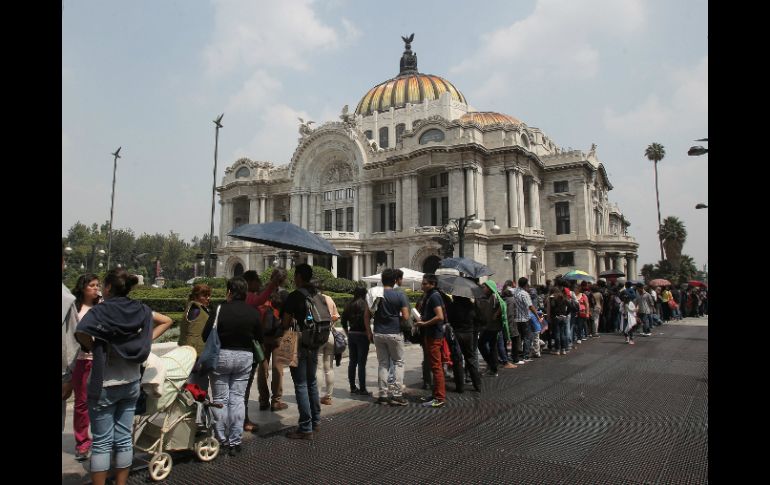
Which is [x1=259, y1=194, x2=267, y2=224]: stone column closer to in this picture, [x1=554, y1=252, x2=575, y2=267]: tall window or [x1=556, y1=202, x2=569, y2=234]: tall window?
[x1=556, y1=202, x2=569, y2=234]: tall window

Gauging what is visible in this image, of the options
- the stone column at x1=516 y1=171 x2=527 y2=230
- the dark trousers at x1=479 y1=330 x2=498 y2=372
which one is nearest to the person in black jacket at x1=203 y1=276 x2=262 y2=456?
the dark trousers at x1=479 y1=330 x2=498 y2=372

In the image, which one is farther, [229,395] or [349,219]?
[349,219]

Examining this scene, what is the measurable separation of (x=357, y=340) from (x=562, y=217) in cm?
4077

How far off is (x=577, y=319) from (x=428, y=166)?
2580 centimetres

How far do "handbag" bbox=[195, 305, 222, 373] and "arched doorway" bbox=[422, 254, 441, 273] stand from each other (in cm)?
3385

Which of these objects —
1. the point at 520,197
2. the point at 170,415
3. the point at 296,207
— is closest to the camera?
the point at 170,415

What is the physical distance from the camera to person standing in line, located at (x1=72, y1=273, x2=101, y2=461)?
17.0 ft

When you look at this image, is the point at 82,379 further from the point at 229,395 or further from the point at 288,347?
the point at 288,347

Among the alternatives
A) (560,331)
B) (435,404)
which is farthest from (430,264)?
(435,404)

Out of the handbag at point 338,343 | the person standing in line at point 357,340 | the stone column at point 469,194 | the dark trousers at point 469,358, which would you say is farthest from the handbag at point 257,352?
the stone column at point 469,194

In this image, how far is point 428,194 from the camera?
4312 centimetres

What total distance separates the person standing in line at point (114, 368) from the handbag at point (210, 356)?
89cm
